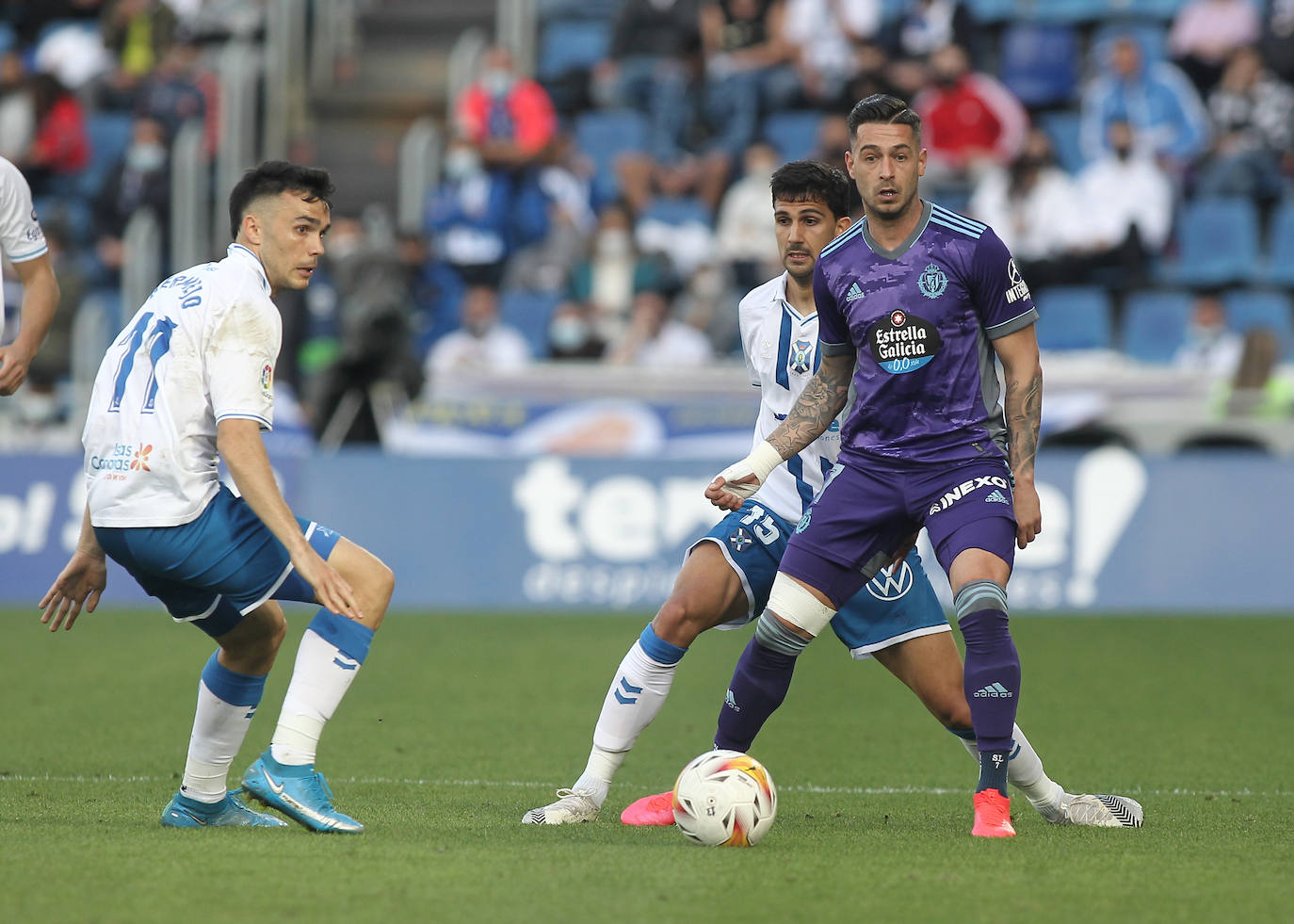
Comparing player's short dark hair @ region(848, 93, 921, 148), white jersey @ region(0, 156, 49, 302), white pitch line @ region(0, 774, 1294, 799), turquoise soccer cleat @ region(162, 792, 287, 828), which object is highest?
player's short dark hair @ region(848, 93, 921, 148)

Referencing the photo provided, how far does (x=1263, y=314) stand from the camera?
1597 cm

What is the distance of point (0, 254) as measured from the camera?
648cm

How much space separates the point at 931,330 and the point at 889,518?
618 mm

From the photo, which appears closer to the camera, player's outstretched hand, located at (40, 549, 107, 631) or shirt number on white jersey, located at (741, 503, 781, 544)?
player's outstretched hand, located at (40, 549, 107, 631)

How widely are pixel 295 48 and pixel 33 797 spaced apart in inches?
628

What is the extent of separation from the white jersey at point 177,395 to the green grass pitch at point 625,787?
1032mm

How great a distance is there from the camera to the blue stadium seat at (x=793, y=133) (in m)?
17.8

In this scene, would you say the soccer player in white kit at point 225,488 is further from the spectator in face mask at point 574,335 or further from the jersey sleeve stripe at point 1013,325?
the spectator in face mask at point 574,335

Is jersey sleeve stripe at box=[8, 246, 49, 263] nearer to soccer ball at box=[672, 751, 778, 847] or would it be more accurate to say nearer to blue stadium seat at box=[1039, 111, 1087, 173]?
soccer ball at box=[672, 751, 778, 847]

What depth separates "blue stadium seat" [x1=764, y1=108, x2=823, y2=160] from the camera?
17781 millimetres

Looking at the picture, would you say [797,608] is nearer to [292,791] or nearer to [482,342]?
[292,791]

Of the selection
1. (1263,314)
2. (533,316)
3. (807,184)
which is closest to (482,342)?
(533,316)

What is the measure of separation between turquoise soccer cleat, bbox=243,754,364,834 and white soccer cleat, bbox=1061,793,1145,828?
2374mm

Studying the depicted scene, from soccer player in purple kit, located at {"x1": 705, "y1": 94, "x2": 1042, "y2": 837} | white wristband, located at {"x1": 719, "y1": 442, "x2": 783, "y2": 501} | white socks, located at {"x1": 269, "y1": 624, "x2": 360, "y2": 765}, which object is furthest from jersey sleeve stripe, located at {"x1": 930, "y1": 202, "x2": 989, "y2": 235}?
white socks, located at {"x1": 269, "y1": 624, "x2": 360, "y2": 765}
